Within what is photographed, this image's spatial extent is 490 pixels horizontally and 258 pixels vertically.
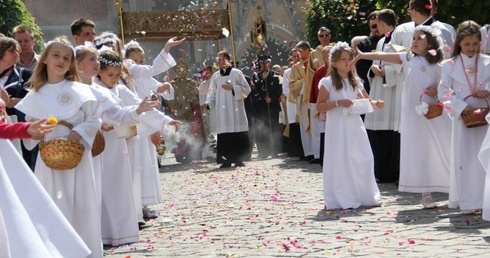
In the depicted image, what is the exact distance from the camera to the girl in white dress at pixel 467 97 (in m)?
10.5

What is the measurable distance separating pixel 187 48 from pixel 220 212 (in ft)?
108

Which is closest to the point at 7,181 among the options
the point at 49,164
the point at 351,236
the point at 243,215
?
the point at 49,164

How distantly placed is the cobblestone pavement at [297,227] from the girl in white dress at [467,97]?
0.23 meters

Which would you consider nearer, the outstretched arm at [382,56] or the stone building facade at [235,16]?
the outstretched arm at [382,56]

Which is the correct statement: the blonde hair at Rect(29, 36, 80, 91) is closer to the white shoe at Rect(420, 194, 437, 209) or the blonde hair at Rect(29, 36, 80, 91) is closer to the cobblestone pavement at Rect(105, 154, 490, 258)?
the cobblestone pavement at Rect(105, 154, 490, 258)

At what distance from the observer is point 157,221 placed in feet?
40.1

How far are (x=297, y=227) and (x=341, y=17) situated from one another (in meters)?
16.6

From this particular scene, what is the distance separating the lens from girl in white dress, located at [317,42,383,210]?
12.0 metres

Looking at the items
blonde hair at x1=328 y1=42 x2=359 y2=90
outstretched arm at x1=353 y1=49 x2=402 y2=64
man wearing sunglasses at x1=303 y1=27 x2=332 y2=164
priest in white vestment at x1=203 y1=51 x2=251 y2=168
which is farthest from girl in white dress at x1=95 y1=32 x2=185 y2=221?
priest in white vestment at x1=203 y1=51 x2=251 y2=168

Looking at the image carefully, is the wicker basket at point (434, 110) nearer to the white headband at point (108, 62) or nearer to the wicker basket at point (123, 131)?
the wicker basket at point (123, 131)

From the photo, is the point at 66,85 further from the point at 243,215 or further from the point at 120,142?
the point at 243,215

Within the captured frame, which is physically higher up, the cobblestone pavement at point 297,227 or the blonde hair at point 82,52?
the blonde hair at point 82,52

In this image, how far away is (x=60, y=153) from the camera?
8.73m

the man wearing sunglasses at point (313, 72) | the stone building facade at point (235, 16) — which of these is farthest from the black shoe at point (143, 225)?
the stone building facade at point (235, 16)
